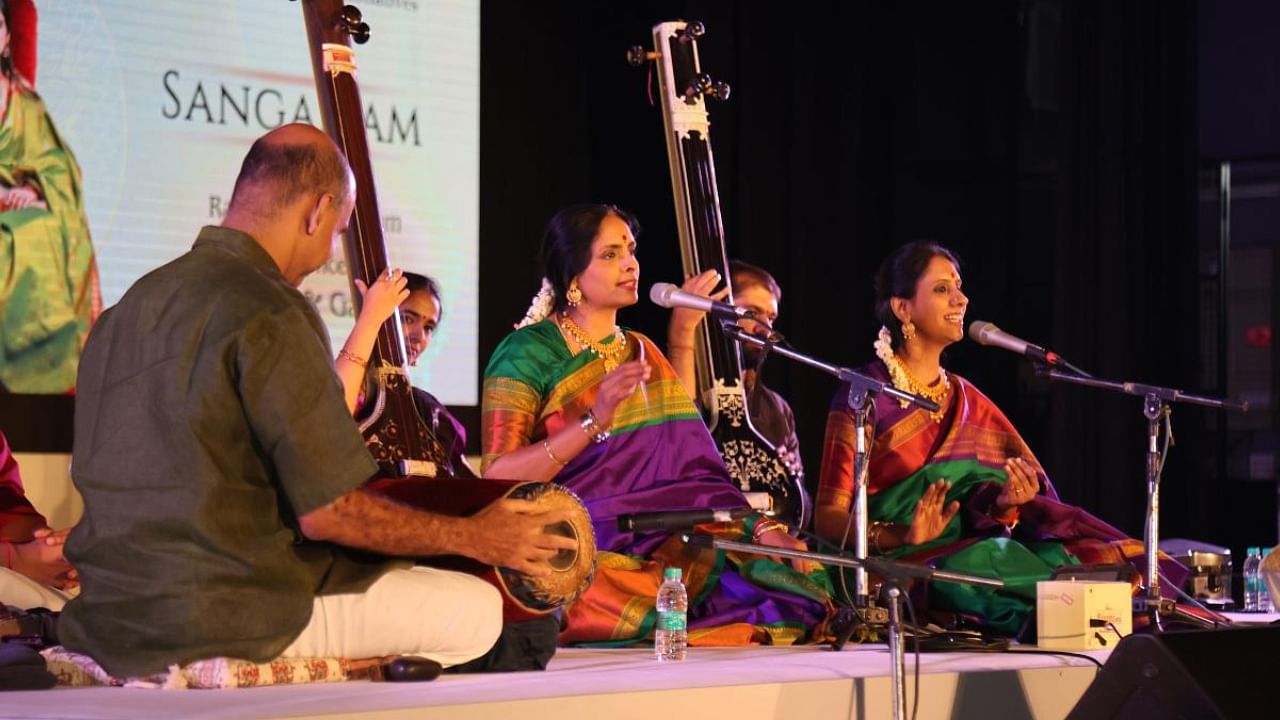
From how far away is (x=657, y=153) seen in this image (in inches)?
241

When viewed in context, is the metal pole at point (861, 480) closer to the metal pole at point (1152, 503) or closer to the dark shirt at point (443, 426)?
the metal pole at point (1152, 503)

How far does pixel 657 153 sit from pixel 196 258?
3.65m

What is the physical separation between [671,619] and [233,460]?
1.34 metres

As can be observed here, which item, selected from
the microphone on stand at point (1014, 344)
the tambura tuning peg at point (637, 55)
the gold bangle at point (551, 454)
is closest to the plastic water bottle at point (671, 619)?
the gold bangle at point (551, 454)

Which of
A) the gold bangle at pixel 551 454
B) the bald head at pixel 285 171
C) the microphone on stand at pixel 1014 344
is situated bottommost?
the gold bangle at pixel 551 454

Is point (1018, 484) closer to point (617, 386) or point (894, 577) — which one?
point (617, 386)

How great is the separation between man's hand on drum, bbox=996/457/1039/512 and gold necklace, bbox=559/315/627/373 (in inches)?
41.2

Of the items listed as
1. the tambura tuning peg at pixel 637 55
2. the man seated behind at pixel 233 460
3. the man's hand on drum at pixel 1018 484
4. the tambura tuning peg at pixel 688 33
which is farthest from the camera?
the tambura tuning peg at pixel 688 33

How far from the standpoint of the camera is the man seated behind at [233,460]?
2518 millimetres

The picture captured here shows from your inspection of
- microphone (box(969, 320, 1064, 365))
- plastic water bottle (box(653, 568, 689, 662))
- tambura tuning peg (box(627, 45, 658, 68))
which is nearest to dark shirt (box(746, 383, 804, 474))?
microphone (box(969, 320, 1064, 365))

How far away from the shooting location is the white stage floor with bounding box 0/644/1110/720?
2.41 metres

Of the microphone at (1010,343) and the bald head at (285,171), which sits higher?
the bald head at (285,171)

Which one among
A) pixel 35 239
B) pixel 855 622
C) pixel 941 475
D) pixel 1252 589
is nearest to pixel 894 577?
pixel 855 622

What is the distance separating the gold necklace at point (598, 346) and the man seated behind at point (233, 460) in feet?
4.89
